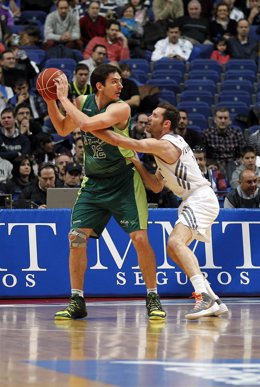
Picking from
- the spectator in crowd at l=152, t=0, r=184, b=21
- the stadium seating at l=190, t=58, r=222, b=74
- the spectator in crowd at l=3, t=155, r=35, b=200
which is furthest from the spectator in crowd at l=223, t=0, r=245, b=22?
the spectator in crowd at l=3, t=155, r=35, b=200

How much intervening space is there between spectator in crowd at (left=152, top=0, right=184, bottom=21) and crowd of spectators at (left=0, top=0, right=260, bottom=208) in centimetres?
2

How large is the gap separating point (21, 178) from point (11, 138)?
42.5 inches

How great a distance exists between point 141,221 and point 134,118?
294 inches

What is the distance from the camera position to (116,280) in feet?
38.7

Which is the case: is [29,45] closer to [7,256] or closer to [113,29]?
[113,29]

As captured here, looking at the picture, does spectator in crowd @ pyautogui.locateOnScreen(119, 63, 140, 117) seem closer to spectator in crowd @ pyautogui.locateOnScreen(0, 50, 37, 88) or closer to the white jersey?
spectator in crowd @ pyautogui.locateOnScreen(0, 50, 37, 88)

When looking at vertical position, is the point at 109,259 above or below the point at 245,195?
below

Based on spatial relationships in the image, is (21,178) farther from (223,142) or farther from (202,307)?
(202,307)

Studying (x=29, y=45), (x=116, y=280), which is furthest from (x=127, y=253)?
(x=29, y=45)

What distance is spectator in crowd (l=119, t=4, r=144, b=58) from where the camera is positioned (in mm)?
20406

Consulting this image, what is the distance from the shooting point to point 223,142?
53.8 feet

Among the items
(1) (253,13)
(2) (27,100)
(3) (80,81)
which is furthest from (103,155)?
(1) (253,13)

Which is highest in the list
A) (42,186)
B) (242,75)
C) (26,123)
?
(242,75)

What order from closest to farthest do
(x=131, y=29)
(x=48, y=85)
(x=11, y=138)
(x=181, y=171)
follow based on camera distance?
(x=48, y=85) < (x=181, y=171) < (x=11, y=138) < (x=131, y=29)
